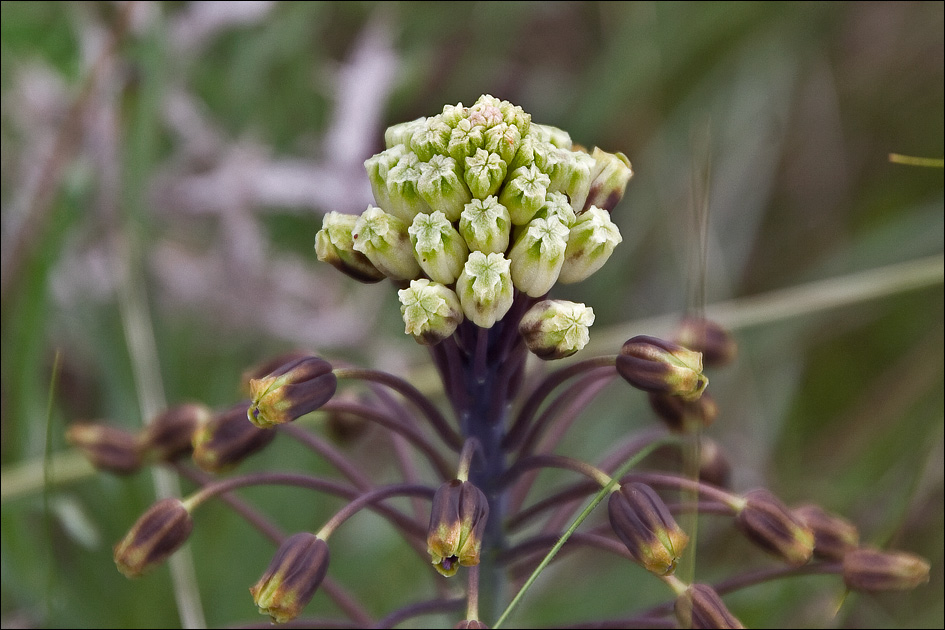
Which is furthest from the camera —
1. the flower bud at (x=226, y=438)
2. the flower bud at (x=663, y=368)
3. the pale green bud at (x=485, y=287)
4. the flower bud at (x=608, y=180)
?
the flower bud at (x=226, y=438)

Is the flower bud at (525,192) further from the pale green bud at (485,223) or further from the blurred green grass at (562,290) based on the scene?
the blurred green grass at (562,290)

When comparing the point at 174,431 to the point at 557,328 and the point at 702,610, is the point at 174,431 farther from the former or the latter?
the point at 702,610

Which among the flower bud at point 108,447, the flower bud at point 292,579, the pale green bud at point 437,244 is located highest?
the pale green bud at point 437,244

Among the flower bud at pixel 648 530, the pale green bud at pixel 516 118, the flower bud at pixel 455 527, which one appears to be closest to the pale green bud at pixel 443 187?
the pale green bud at pixel 516 118

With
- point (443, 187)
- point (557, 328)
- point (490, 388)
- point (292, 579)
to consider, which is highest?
point (443, 187)

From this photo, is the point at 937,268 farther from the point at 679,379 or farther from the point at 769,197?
the point at 679,379

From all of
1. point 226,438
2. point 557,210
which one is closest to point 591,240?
point 557,210
